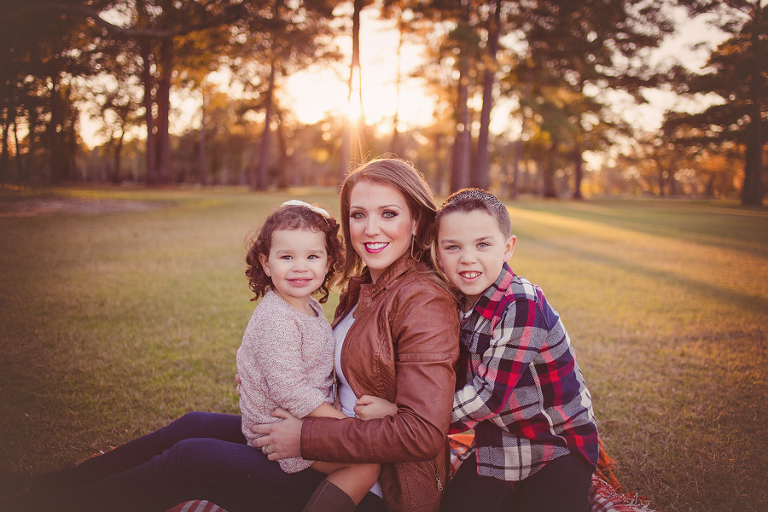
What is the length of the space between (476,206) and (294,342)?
110 cm

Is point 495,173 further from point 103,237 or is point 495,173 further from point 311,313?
point 311,313

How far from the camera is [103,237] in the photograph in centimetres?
1059

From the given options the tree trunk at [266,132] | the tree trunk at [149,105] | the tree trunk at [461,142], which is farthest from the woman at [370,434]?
the tree trunk at [266,132]

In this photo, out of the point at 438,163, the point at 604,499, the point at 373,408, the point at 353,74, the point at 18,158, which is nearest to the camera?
the point at 373,408

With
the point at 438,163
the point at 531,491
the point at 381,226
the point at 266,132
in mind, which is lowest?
the point at 531,491

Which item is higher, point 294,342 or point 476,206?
point 476,206

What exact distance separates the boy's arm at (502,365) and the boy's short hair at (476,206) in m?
0.46

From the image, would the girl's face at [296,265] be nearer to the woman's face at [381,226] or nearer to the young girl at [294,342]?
the young girl at [294,342]

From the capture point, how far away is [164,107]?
2072 centimetres

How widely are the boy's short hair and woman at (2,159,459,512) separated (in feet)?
0.43

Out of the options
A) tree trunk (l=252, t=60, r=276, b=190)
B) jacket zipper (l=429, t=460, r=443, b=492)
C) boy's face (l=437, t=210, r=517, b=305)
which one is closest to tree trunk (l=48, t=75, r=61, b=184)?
boy's face (l=437, t=210, r=517, b=305)

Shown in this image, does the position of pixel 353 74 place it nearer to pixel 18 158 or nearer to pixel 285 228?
pixel 18 158

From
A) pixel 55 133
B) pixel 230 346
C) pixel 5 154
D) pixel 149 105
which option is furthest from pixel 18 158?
pixel 149 105

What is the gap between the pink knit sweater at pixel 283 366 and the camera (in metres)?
1.76
